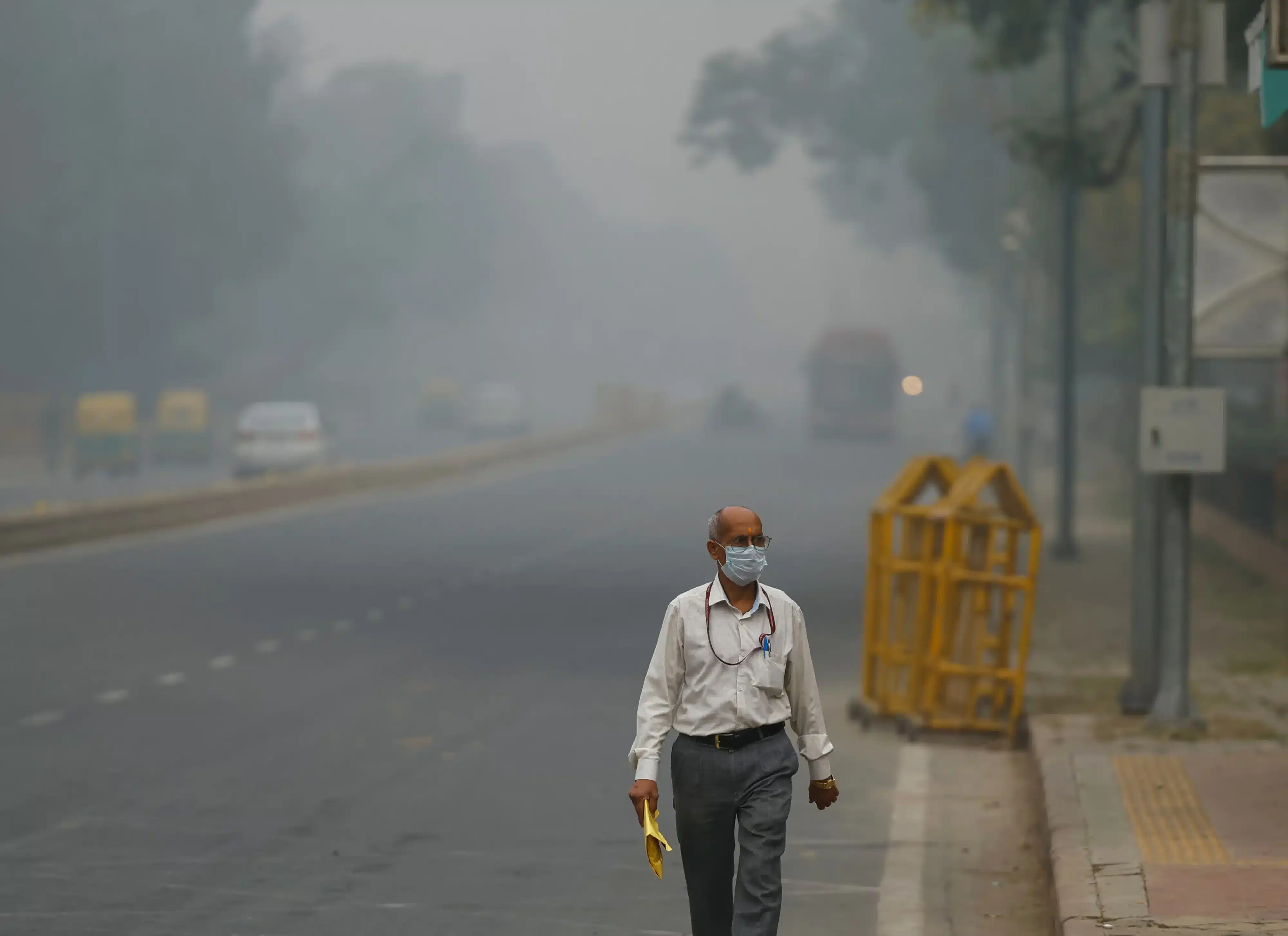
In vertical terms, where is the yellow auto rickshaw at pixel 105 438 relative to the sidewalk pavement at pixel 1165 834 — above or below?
below

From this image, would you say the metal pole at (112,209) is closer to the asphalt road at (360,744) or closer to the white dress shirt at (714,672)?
the asphalt road at (360,744)

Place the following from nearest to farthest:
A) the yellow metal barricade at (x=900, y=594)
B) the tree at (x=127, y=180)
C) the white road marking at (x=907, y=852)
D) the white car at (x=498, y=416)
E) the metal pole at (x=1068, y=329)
→ 1. the white road marking at (x=907, y=852)
2. the yellow metal barricade at (x=900, y=594)
3. the metal pole at (x=1068, y=329)
4. the tree at (x=127, y=180)
5. the white car at (x=498, y=416)

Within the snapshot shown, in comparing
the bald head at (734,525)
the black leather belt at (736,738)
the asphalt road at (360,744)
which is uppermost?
the bald head at (734,525)

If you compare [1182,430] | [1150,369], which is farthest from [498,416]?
[1182,430]

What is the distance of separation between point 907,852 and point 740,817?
345 centimetres

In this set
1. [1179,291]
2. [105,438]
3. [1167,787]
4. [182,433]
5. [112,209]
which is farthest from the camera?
[112,209]

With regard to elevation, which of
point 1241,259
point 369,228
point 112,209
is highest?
point 369,228

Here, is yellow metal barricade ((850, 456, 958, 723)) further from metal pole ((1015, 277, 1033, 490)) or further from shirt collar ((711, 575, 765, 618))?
metal pole ((1015, 277, 1033, 490))

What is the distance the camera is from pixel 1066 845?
8531 mm

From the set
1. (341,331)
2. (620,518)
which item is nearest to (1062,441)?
(620,518)

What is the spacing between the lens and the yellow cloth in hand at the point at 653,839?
5867 millimetres

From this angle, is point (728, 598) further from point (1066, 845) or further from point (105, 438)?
point (105, 438)

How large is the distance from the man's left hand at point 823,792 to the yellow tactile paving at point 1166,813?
8.14 ft

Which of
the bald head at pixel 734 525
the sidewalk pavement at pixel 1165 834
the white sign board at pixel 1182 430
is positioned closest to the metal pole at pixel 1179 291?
the white sign board at pixel 1182 430
